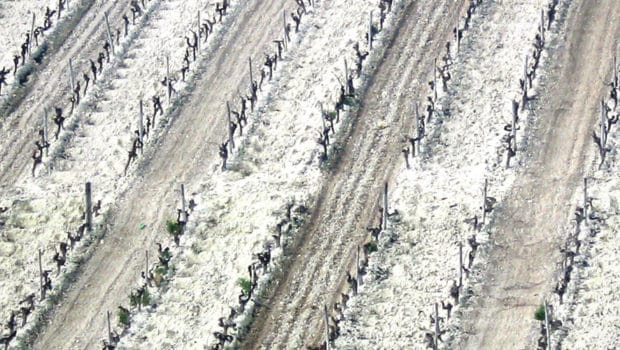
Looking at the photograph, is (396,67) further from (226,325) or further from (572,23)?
(226,325)

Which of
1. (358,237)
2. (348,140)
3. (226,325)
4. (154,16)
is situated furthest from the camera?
(154,16)

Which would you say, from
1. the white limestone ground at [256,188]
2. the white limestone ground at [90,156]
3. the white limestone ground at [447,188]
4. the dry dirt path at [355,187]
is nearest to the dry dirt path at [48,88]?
the white limestone ground at [90,156]

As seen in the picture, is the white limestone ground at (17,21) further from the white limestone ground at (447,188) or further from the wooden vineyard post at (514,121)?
the wooden vineyard post at (514,121)

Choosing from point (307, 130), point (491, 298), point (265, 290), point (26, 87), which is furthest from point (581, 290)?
point (26, 87)

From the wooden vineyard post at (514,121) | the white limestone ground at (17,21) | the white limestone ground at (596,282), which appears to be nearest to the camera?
the white limestone ground at (596,282)

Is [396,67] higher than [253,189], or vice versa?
[396,67]

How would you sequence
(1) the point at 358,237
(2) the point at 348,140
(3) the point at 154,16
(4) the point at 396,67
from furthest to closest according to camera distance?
(3) the point at 154,16
(4) the point at 396,67
(2) the point at 348,140
(1) the point at 358,237

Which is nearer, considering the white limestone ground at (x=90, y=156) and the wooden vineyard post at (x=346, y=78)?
the white limestone ground at (x=90, y=156)
